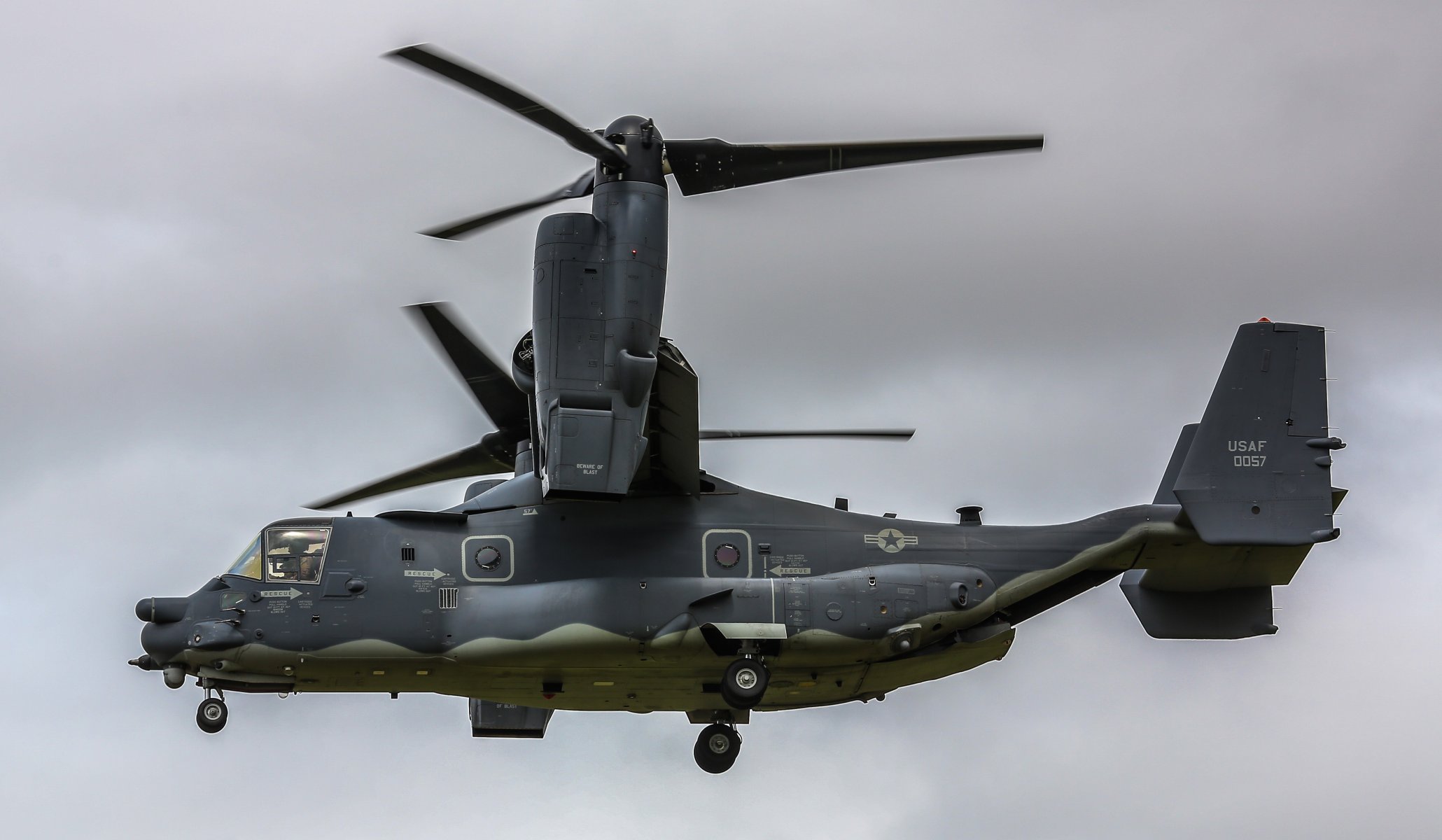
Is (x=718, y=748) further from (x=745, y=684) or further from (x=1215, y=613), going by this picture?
(x=1215, y=613)

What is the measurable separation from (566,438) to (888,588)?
4657 mm

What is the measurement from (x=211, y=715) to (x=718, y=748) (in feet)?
22.0

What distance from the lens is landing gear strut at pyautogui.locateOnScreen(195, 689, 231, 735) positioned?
74.8ft

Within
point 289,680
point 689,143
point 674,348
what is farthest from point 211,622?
point 689,143

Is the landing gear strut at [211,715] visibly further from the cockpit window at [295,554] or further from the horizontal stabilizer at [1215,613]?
the horizontal stabilizer at [1215,613]

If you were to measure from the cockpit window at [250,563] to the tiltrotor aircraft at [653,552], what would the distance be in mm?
47

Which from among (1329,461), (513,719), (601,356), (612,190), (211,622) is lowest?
(513,719)

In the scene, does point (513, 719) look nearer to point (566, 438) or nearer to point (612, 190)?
point (566, 438)

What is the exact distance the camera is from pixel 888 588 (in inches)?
918

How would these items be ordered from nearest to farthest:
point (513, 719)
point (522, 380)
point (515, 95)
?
point (515, 95) < point (522, 380) < point (513, 719)

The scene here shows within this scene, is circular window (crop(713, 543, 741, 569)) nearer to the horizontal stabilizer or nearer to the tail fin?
the horizontal stabilizer

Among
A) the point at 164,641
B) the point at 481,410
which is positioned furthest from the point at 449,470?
the point at 164,641

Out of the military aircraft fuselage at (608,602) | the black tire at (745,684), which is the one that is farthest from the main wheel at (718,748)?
the black tire at (745,684)

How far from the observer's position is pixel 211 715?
2288cm
